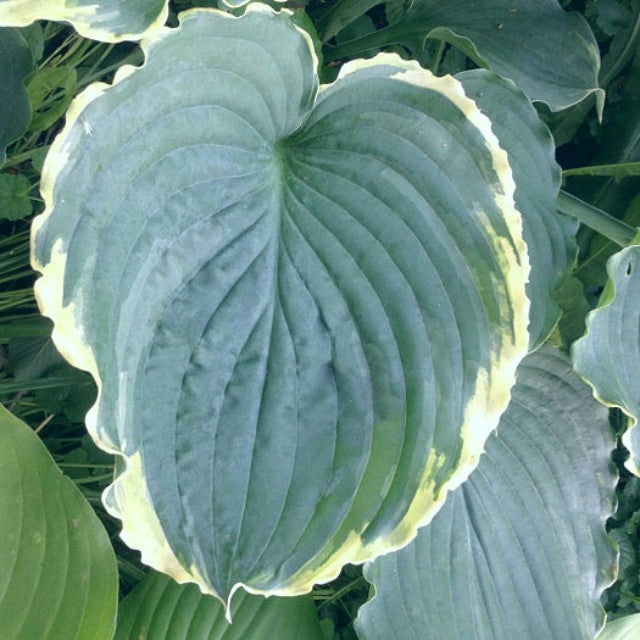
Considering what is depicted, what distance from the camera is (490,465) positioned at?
2.92 feet

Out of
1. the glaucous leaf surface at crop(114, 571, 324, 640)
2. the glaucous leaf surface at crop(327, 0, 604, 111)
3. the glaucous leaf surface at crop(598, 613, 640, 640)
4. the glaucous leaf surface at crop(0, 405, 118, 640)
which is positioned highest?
the glaucous leaf surface at crop(327, 0, 604, 111)

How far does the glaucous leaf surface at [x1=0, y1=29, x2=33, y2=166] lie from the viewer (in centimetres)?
77

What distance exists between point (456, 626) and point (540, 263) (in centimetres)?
45

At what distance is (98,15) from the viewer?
53 centimetres

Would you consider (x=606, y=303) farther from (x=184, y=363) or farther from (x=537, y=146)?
(x=184, y=363)

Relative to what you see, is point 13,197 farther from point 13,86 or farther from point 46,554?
point 46,554

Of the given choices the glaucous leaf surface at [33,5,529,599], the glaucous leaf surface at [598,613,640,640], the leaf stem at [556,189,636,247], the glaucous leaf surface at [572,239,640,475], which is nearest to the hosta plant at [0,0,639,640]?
the glaucous leaf surface at [33,5,529,599]

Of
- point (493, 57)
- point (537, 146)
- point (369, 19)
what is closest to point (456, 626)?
point (537, 146)

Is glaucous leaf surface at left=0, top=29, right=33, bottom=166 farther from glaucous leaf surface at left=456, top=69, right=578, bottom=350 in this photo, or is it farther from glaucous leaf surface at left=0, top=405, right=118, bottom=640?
glaucous leaf surface at left=456, top=69, right=578, bottom=350

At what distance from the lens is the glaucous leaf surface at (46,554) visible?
721 mm

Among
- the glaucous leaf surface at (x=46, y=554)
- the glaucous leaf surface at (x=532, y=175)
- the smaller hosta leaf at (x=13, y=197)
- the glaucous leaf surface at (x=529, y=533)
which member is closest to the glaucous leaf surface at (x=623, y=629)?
the glaucous leaf surface at (x=529, y=533)

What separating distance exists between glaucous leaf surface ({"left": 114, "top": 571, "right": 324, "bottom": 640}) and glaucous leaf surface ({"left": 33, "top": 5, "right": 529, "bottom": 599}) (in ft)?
1.15

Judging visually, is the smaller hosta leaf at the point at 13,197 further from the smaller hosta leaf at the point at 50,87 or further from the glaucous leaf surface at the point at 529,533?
the glaucous leaf surface at the point at 529,533

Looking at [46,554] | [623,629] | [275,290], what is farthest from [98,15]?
[623,629]
